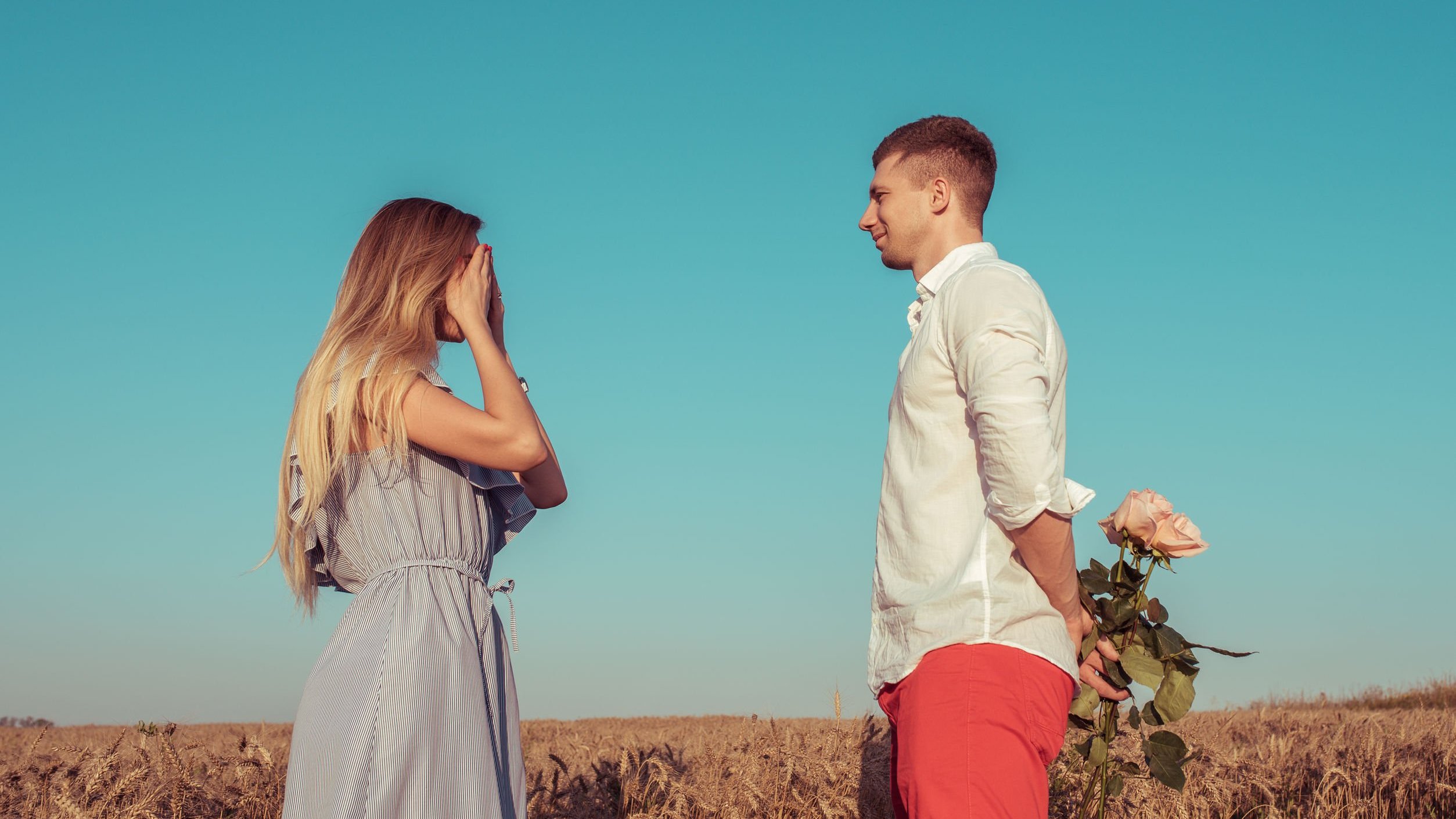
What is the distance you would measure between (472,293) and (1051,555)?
1825mm

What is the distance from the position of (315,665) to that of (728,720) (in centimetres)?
1390

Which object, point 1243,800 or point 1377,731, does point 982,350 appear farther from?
point 1377,731

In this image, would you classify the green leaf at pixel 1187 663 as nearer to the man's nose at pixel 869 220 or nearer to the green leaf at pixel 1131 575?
the green leaf at pixel 1131 575

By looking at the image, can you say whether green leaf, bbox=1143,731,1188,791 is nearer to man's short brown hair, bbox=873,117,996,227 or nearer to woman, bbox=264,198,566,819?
man's short brown hair, bbox=873,117,996,227

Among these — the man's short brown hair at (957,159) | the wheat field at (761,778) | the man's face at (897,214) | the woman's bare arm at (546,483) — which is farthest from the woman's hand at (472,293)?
the wheat field at (761,778)

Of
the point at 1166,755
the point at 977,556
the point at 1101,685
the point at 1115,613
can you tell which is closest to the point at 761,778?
the point at 1166,755

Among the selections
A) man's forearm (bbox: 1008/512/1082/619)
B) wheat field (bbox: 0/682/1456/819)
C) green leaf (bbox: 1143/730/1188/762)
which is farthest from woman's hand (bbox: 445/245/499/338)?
green leaf (bbox: 1143/730/1188/762)

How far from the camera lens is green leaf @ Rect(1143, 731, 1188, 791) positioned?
3.47 meters

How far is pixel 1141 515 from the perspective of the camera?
10.4ft

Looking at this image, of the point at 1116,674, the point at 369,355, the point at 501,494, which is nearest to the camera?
the point at 369,355

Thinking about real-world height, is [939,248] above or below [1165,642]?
above

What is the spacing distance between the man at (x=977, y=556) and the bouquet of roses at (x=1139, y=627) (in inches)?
7.9

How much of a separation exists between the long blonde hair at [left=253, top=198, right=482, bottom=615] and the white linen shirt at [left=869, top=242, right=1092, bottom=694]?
4.62 feet

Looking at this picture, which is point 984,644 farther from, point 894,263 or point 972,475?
point 894,263
